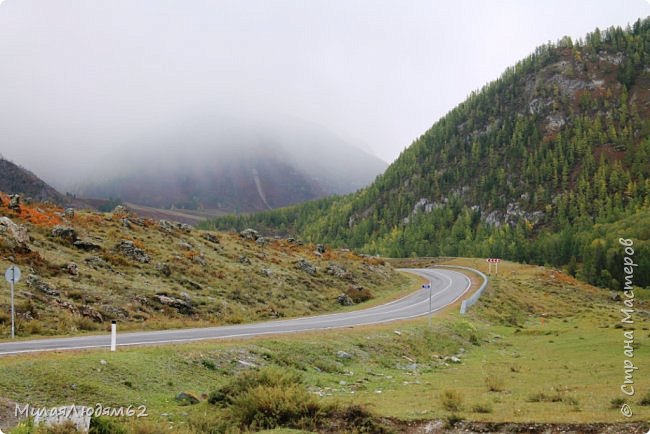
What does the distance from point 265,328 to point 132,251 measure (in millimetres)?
16239

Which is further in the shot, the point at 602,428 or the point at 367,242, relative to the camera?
the point at 367,242

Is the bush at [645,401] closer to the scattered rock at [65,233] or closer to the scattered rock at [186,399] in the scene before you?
the scattered rock at [186,399]

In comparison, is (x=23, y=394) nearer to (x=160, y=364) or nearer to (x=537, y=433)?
(x=160, y=364)

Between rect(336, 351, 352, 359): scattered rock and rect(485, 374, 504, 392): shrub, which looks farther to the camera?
rect(336, 351, 352, 359): scattered rock

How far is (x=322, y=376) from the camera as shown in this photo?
59.3ft

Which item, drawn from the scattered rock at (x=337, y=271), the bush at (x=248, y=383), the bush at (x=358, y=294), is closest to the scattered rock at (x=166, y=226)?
the scattered rock at (x=337, y=271)

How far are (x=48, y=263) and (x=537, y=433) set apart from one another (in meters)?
29.5

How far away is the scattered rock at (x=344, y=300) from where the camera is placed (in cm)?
4573

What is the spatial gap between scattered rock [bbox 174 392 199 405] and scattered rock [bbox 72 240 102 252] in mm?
27041

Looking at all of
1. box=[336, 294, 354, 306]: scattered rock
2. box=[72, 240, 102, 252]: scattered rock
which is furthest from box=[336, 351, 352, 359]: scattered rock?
box=[336, 294, 354, 306]: scattered rock

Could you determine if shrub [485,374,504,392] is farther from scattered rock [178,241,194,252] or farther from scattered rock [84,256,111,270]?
scattered rock [178,241,194,252]

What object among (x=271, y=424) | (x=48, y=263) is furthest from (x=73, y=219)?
(x=271, y=424)

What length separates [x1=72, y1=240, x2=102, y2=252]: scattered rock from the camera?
119ft

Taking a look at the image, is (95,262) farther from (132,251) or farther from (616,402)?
(616,402)
